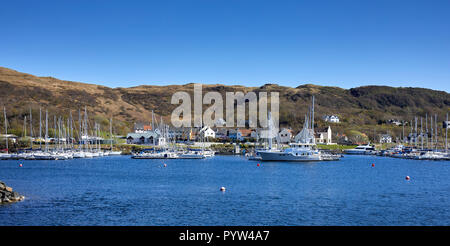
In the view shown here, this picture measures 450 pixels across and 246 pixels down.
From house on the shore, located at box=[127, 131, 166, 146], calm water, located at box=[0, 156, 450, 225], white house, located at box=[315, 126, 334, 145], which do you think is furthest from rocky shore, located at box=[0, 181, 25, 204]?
white house, located at box=[315, 126, 334, 145]

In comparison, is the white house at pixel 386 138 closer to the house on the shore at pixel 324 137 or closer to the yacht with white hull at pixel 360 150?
the house on the shore at pixel 324 137

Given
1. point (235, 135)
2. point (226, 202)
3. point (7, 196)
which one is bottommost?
point (226, 202)

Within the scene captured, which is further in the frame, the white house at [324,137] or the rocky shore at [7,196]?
the white house at [324,137]

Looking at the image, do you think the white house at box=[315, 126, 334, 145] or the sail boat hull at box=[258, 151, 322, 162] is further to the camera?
the white house at box=[315, 126, 334, 145]

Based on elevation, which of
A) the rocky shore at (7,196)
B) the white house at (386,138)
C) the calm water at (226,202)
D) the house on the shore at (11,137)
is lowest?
the calm water at (226,202)

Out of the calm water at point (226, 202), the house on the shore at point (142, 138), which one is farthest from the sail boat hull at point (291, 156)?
the house on the shore at point (142, 138)

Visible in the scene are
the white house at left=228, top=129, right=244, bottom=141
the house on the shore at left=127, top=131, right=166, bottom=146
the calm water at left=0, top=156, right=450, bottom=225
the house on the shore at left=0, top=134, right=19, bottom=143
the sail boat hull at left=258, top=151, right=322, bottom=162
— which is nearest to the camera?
the calm water at left=0, top=156, right=450, bottom=225

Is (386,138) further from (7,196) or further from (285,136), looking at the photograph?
(7,196)

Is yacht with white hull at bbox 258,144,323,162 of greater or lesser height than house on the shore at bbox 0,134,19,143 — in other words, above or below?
below

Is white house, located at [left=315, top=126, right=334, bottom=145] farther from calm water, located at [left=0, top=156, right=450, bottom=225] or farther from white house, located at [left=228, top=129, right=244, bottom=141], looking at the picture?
calm water, located at [left=0, top=156, right=450, bottom=225]

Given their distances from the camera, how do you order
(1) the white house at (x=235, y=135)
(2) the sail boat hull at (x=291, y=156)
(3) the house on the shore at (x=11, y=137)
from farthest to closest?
(1) the white house at (x=235, y=135) → (3) the house on the shore at (x=11, y=137) → (2) the sail boat hull at (x=291, y=156)

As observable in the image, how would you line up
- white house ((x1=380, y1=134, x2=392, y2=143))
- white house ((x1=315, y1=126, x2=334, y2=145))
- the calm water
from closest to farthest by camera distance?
the calm water < white house ((x1=315, y1=126, x2=334, y2=145)) < white house ((x1=380, y1=134, x2=392, y2=143))

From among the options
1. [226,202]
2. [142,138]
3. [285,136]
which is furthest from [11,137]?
[226,202]
